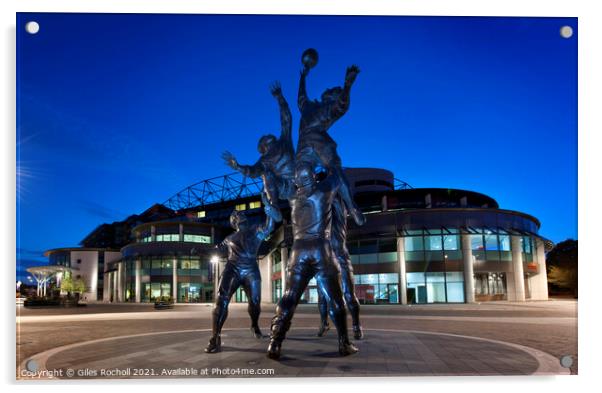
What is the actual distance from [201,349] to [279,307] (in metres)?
2.73

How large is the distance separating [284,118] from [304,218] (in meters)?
3.54

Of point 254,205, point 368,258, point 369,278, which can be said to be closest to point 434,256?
point 368,258

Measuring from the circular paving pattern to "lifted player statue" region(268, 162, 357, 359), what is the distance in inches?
21.2

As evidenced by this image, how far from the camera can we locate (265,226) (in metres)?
9.83

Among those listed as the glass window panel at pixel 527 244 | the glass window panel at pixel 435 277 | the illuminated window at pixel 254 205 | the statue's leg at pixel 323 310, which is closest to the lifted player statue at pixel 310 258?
the statue's leg at pixel 323 310

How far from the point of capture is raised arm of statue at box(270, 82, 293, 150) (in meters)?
10.5

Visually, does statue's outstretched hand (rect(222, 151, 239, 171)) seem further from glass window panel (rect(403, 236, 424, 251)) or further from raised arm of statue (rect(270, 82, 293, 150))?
glass window panel (rect(403, 236, 424, 251))

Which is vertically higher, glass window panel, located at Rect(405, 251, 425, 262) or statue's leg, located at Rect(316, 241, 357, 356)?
statue's leg, located at Rect(316, 241, 357, 356)

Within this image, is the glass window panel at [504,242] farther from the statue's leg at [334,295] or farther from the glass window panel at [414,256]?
the statue's leg at [334,295]

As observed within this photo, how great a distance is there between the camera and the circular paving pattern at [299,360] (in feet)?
23.5

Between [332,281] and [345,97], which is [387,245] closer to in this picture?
[345,97]

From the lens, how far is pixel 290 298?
7.45 m

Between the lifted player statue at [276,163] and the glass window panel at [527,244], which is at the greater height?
the lifted player statue at [276,163]

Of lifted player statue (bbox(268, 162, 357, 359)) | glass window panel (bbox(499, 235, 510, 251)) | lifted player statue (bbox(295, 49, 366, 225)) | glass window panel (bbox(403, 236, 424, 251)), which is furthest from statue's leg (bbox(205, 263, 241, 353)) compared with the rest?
glass window panel (bbox(499, 235, 510, 251))
